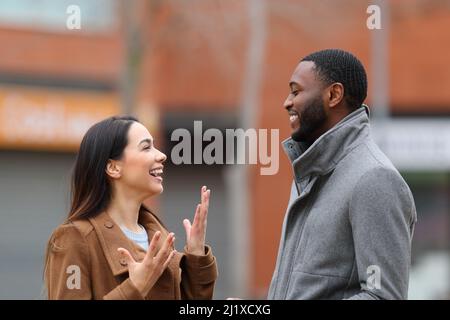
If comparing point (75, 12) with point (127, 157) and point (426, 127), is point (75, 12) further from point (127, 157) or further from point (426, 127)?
point (426, 127)

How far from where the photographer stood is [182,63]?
22172mm

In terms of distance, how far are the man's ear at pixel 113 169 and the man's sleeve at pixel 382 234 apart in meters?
0.98

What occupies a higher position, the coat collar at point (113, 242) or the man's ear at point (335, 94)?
the man's ear at point (335, 94)

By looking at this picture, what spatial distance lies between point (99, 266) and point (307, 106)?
2.95ft

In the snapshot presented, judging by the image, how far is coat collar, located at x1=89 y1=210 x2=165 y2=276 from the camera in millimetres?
3396

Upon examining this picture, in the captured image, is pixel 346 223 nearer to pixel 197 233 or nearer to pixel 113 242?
pixel 197 233

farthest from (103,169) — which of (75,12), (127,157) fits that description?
(75,12)

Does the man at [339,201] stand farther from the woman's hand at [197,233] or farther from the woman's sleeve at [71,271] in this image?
the woman's sleeve at [71,271]

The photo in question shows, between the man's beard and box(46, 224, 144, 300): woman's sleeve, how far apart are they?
0.76 metres

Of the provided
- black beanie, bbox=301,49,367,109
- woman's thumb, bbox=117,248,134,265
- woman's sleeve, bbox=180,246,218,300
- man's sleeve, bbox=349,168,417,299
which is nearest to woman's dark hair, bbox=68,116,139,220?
woman's thumb, bbox=117,248,134,265

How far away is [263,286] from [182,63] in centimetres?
557

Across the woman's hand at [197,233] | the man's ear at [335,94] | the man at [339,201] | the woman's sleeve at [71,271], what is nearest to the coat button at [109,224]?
the woman's sleeve at [71,271]

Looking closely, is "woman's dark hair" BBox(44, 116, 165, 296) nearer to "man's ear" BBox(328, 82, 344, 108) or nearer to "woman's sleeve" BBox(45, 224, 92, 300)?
"woman's sleeve" BBox(45, 224, 92, 300)

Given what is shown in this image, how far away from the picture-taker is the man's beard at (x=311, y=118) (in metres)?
3.24
